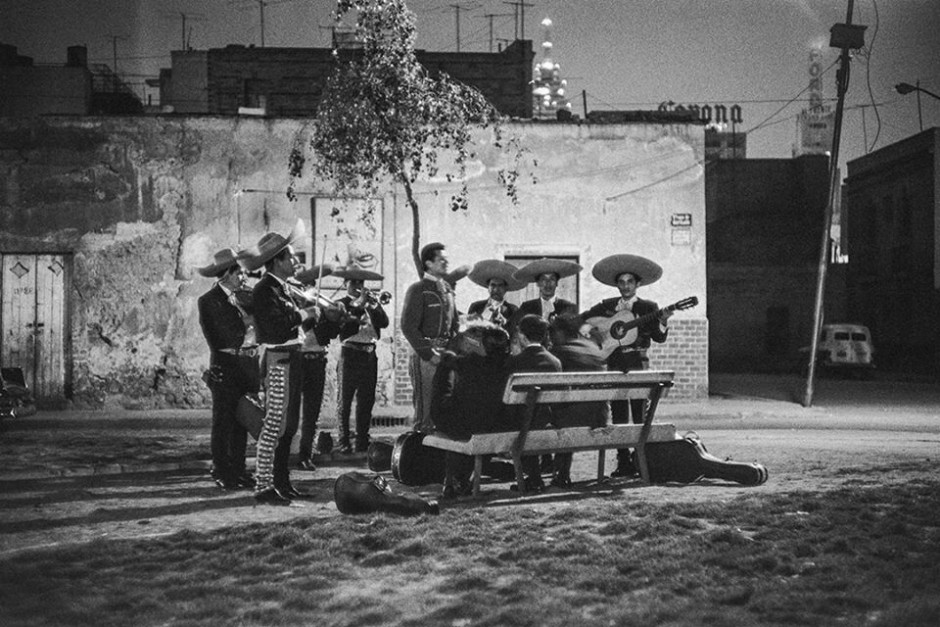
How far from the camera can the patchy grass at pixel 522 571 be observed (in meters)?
4.70

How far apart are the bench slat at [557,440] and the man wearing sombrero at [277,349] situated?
3.48ft

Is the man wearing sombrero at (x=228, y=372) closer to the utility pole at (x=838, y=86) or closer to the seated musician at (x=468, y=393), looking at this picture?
the seated musician at (x=468, y=393)

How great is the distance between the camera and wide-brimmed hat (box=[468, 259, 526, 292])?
11.1 m

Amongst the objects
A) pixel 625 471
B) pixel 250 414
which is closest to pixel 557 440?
pixel 625 471

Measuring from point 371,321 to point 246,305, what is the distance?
8.00 ft

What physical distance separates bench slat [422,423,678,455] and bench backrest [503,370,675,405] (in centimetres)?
24

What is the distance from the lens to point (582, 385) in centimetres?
819

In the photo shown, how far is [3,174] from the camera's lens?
18.1 metres

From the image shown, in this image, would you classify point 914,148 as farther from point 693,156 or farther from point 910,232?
point 693,156

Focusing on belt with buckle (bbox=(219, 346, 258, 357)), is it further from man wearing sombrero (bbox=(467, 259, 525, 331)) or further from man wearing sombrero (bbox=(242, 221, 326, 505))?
man wearing sombrero (bbox=(467, 259, 525, 331))

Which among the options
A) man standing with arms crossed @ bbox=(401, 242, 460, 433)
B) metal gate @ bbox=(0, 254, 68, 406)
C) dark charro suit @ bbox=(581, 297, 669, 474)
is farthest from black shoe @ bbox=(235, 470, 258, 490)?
metal gate @ bbox=(0, 254, 68, 406)

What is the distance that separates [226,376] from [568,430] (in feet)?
9.24

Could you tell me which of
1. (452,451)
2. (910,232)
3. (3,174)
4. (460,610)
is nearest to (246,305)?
(452,451)

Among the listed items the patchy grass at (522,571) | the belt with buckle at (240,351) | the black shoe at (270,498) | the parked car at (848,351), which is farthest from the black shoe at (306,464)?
the parked car at (848,351)
